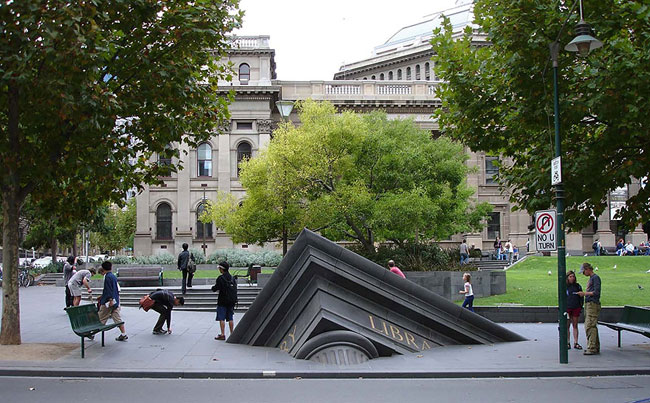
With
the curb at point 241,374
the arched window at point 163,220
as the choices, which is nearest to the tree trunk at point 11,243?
the curb at point 241,374

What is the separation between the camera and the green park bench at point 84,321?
1243 centimetres

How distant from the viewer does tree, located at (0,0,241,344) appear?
11898 millimetres

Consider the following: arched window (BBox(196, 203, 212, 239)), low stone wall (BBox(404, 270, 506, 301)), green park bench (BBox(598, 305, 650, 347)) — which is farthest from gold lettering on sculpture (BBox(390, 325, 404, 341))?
arched window (BBox(196, 203, 212, 239))

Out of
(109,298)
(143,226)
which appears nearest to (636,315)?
(109,298)

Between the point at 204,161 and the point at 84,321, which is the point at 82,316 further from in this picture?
the point at 204,161

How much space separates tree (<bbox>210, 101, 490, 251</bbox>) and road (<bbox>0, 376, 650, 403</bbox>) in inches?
719

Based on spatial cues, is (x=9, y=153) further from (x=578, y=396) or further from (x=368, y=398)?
(x=578, y=396)

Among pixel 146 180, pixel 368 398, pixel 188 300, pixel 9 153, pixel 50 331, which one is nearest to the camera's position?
pixel 368 398

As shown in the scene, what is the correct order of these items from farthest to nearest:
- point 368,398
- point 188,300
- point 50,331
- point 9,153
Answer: point 188,300 → point 50,331 → point 9,153 → point 368,398

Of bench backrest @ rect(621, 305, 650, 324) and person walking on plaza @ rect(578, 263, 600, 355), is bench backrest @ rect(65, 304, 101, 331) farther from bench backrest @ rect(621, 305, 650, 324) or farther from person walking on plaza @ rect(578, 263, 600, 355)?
bench backrest @ rect(621, 305, 650, 324)

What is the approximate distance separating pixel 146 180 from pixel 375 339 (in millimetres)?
6708

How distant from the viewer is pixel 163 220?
52.8 metres

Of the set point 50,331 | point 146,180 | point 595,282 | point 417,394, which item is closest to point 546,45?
point 595,282

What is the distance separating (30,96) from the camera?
42.9ft
